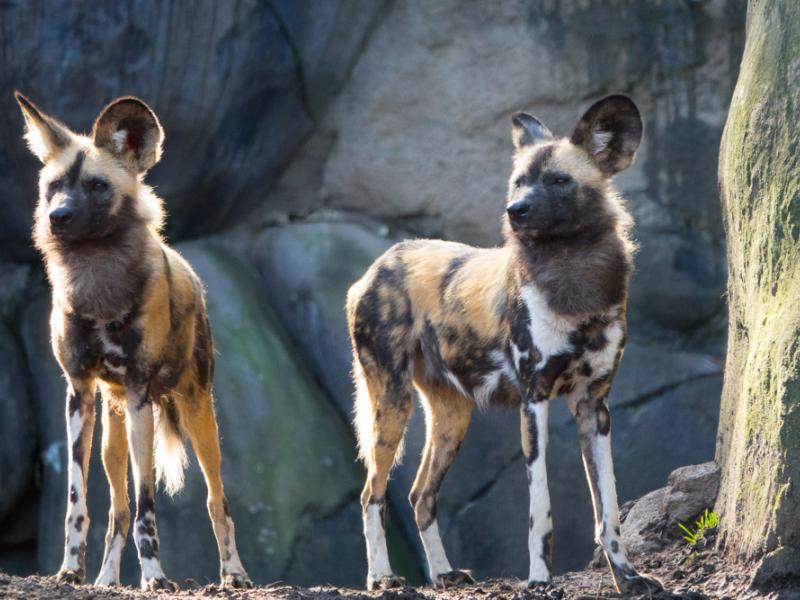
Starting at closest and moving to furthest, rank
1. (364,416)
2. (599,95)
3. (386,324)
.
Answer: (386,324) → (364,416) → (599,95)

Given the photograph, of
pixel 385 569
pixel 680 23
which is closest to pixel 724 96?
pixel 680 23

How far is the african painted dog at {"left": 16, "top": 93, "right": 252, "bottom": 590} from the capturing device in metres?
4.05

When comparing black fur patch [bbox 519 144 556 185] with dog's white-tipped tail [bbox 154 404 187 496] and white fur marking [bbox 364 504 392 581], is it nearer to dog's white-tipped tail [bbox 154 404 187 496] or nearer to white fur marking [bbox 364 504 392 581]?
white fur marking [bbox 364 504 392 581]

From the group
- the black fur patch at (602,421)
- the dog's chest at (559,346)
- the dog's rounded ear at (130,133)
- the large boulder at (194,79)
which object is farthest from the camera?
the large boulder at (194,79)

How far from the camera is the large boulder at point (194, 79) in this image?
625 centimetres

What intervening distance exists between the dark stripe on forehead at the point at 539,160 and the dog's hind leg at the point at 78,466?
64.6 inches

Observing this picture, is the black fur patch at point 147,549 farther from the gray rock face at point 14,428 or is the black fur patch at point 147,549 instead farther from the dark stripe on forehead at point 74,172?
the gray rock face at point 14,428

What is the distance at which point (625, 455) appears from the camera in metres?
6.37

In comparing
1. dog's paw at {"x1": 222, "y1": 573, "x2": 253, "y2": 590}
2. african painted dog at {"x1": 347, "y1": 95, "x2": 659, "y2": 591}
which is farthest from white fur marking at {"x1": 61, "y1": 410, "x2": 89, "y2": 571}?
african painted dog at {"x1": 347, "y1": 95, "x2": 659, "y2": 591}

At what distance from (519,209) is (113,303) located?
4.48 ft

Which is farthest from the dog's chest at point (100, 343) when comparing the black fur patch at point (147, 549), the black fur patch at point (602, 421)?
the black fur patch at point (602, 421)

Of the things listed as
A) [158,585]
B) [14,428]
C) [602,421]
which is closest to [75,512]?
[158,585]

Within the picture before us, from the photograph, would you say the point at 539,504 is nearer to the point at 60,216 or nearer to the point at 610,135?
the point at 610,135

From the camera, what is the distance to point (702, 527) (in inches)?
163
